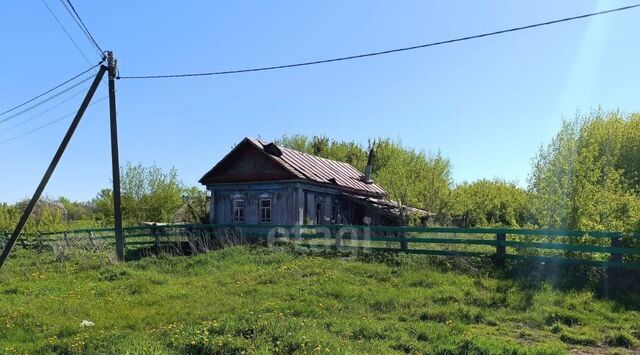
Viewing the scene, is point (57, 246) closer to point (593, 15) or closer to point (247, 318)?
point (247, 318)

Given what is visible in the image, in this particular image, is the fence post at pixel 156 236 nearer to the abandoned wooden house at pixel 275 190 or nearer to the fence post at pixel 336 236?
the abandoned wooden house at pixel 275 190

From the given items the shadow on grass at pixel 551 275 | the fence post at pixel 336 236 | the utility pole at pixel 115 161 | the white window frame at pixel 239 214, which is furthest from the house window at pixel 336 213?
the shadow on grass at pixel 551 275

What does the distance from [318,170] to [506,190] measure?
21.7 m

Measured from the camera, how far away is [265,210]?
77.9 ft

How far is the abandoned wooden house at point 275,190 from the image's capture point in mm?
22859

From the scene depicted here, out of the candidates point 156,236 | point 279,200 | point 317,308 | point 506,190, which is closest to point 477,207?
point 506,190

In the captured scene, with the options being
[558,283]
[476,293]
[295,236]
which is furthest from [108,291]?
[558,283]

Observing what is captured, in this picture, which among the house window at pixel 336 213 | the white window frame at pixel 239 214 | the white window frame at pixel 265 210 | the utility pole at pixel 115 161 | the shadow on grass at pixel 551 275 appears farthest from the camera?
the house window at pixel 336 213

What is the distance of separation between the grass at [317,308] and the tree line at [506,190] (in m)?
2.28

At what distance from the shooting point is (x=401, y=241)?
50.4 ft

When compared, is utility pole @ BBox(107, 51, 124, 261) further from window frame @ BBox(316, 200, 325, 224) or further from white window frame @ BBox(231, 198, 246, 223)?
window frame @ BBox(316, 200, 325, 224)

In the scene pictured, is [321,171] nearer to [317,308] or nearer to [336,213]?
[336,213]

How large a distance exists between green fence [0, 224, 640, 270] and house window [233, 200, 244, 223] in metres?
2.79

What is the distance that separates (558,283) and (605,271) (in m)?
1.23
